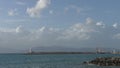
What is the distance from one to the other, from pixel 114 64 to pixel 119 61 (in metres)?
2.37

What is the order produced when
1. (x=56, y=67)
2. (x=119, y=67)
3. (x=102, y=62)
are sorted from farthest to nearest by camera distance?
(x=102, y=62) < (x=56, y=67) < (x=119, y=67)

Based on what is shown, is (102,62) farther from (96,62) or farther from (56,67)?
(56,67)

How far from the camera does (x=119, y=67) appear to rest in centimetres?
6719

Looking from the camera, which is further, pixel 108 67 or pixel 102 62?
pixel 102 62

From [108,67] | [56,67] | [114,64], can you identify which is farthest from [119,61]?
[56,67]

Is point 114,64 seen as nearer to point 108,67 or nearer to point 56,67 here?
point 108,67

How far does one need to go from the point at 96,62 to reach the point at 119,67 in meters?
15.0

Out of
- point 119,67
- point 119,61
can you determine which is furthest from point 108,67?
point 119,61

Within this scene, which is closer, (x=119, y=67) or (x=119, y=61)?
(x=119, y=67)

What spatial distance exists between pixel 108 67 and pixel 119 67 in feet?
8.25

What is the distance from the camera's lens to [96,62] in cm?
8188

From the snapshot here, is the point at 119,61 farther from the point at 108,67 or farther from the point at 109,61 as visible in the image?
the point at 108,67

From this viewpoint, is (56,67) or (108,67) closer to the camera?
(108,67)

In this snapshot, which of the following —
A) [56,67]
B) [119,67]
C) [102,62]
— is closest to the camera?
[119,67]
